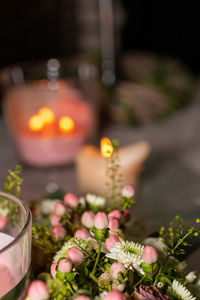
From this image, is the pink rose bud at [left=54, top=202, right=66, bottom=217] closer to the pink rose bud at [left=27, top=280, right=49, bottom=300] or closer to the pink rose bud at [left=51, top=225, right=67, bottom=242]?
the pink rose bud at [left=51, top=225, right=67, bottom=242]

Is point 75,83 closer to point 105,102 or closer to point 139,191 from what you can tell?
point 105,102

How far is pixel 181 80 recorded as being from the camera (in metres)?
1.28

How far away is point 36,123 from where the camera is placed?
937mm

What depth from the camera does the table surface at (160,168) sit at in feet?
2.60

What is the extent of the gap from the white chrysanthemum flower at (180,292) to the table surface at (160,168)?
0.24 metres

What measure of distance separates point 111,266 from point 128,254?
2 centimetres

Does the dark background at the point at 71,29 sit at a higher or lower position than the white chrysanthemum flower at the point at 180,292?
lower

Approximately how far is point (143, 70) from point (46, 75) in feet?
1.39

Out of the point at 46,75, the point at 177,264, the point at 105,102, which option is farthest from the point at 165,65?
the point at 177,264

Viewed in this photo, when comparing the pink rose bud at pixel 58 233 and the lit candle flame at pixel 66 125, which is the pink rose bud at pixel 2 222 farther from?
the lit candle flame at pixel 66 125

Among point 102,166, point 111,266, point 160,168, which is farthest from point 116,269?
point 160,168

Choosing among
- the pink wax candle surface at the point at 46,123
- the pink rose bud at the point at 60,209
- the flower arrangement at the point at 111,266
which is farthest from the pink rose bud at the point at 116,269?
the pink wax candle surface at the point at 46,123

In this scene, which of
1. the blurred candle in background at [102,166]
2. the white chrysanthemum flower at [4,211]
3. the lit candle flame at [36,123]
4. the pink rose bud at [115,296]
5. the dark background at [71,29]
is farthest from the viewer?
the dark background at [71,29]

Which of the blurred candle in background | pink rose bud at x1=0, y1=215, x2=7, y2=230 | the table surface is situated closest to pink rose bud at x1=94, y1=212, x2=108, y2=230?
pink rose bud at x1=0, y1=215, x2=7, y2=230
